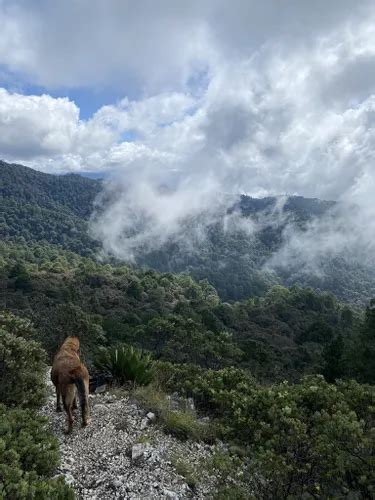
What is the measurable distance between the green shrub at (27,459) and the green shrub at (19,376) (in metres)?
0.68

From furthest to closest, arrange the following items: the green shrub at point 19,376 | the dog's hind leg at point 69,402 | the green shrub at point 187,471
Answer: the green shrub at point 19,376 < the dog's hind leg at point 69,402 < the green shrub at point 187,471

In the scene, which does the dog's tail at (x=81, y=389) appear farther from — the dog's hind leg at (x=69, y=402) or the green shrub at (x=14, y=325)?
the green shrub at (x=14, y=325)

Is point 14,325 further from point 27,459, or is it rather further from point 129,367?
point 27,459

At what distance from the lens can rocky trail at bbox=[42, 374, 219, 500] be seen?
14.6 ft

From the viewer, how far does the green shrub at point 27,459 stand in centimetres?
345

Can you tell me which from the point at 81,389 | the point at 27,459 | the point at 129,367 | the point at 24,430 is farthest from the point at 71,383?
the point at 129,367

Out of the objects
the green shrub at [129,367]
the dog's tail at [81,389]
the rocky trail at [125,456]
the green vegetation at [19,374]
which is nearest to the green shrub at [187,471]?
the rocky trail at [125,456]

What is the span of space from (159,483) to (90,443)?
1118 millimetres

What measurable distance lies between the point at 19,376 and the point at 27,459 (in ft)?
6.39

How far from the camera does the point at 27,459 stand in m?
4.10

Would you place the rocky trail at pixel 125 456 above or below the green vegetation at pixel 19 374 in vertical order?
below

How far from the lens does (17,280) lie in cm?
7225

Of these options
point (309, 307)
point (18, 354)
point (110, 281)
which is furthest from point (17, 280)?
point (18, 354)

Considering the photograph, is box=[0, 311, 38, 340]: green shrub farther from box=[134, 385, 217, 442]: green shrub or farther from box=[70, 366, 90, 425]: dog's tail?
box=[134, 385, 217, 442]: green shrub
